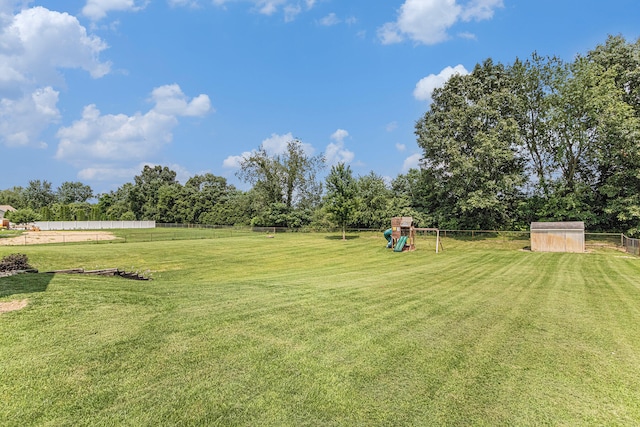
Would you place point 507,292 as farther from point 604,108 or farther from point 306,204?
point 306,204

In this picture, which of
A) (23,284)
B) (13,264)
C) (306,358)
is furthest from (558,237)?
(13,264)

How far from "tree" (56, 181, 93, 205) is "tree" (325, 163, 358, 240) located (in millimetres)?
98158

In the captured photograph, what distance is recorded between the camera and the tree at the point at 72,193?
9769 centimetres

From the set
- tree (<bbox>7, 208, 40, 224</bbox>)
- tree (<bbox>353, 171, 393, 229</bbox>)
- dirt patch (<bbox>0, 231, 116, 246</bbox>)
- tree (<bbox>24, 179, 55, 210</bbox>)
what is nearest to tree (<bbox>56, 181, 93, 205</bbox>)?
tree (<bbox>24, 179, 55, 210</bbox>)

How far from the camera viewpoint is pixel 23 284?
239 inches

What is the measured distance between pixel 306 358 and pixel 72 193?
399ft

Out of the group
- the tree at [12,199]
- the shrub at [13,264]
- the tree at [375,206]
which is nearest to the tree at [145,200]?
the tree at [12,199]

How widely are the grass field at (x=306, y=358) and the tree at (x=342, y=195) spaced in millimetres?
25040

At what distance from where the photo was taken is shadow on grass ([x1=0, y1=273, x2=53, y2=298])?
5.54m

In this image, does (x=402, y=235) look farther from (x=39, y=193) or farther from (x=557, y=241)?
(x=39, y=193)

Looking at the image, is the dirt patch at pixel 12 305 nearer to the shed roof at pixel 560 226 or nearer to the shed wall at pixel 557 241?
the shed wall at pixel 557 241

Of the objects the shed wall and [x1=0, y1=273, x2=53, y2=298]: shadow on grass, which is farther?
the shed wall

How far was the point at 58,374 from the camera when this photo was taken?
11.2 ft

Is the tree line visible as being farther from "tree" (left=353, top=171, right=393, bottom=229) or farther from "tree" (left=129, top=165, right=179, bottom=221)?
"tree" (left=129, top=165, right=179, bottom=221)
